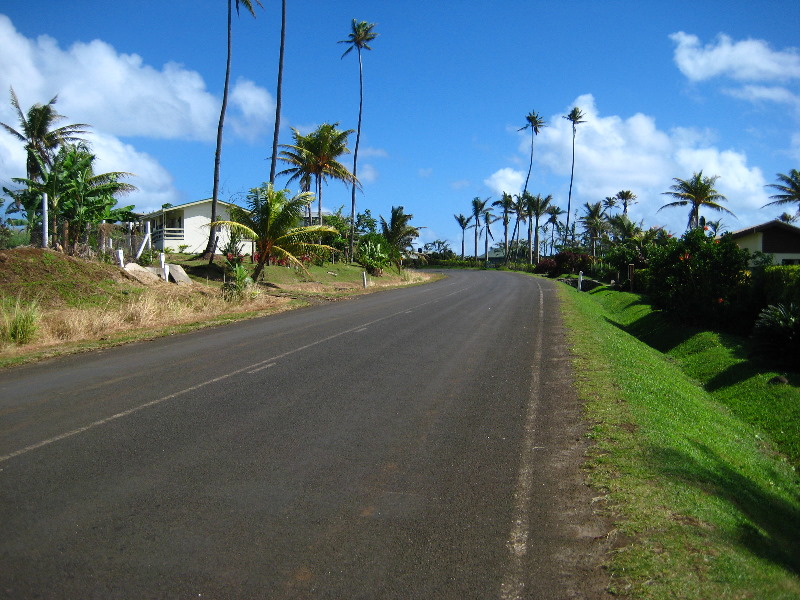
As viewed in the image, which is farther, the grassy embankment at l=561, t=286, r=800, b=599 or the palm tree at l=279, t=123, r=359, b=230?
the palm tree at l=279, t=123, r=359, b=230

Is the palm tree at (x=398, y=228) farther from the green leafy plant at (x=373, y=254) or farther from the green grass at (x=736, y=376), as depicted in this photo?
the green grass at (x=736, y=376)

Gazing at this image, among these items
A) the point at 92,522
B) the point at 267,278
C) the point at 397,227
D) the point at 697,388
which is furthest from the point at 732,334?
the point at 397,227

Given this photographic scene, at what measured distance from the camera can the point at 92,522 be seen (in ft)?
14.6

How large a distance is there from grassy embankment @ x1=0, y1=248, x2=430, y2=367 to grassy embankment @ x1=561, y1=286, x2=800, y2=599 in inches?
398

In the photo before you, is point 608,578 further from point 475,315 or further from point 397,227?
point 397,227

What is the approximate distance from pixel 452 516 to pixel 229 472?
2.07m

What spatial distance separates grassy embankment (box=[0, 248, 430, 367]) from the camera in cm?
1326

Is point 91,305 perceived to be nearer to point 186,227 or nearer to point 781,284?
point 781,284

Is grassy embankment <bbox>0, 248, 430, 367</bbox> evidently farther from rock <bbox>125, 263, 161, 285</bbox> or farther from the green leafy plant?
the green leafy plant

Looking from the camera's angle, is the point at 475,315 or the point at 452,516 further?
the point at 475,315

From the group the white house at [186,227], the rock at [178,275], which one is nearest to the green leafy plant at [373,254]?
the white house at [186,227]

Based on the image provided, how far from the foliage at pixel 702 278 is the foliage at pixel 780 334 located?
3.90 m

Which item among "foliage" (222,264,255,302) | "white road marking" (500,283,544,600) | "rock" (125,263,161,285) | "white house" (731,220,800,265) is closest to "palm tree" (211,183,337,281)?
"foliage" (222,264,255,302)

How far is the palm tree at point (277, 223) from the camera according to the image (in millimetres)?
25828
